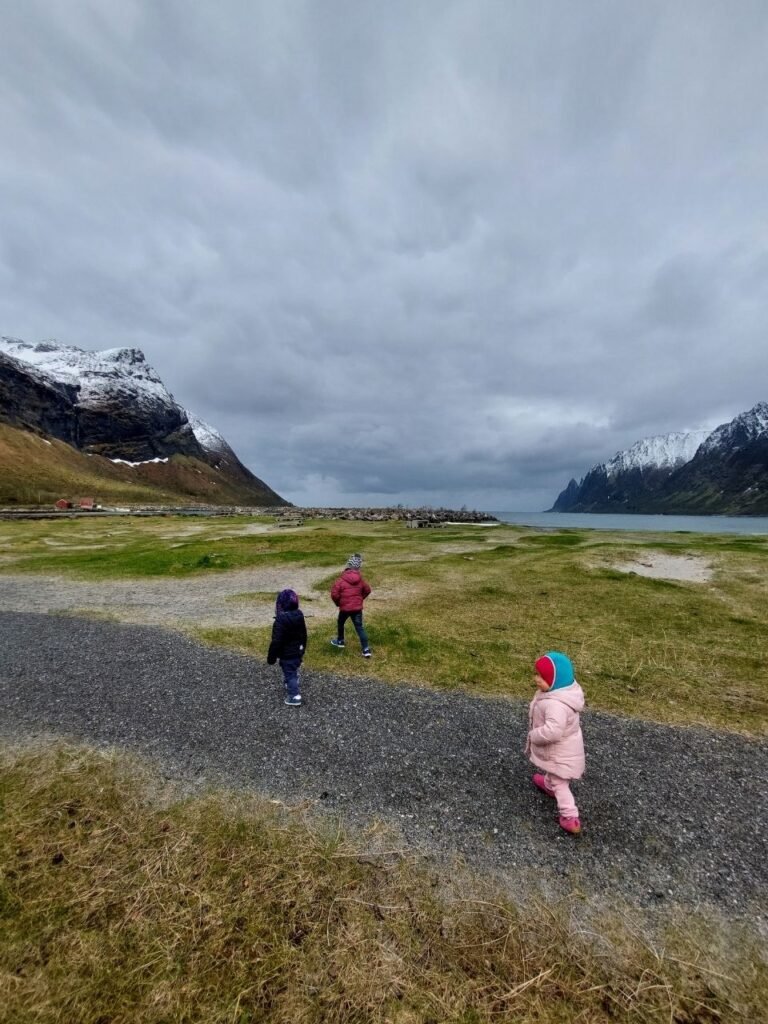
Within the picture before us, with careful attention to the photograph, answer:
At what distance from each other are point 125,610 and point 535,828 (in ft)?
60.1

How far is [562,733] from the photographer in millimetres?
6863

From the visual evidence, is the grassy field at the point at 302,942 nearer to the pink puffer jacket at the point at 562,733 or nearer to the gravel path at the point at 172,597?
the pink puffer jacket at the point at 562,733

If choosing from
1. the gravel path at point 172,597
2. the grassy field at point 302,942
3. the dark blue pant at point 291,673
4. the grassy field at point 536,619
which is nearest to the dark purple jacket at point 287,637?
the dark blue pant at point 291,673

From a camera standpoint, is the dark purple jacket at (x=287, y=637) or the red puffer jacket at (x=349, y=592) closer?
the dark purple jacket at (x=287, y=637)

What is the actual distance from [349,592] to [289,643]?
11.0 feet

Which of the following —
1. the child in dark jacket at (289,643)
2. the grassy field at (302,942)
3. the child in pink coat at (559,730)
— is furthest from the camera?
the child in dark jacket at (289,643)

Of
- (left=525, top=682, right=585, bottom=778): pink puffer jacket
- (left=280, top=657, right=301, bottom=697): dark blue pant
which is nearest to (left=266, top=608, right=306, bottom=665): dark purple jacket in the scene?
(left=280, top=657, right=301, bottom=697): dark blue pant

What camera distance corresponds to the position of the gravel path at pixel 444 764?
609 cm

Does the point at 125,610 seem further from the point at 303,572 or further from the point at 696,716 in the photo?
the point at 696,716

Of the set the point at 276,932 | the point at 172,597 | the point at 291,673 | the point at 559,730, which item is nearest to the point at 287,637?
the point at 291,673

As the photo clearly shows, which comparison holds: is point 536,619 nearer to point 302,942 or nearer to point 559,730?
point 559,730

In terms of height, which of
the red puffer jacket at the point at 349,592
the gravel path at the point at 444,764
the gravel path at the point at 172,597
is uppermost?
the red puffer jacket at the point at 349,592

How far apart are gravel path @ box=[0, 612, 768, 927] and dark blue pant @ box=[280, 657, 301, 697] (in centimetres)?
49

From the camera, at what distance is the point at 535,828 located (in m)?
6.68
